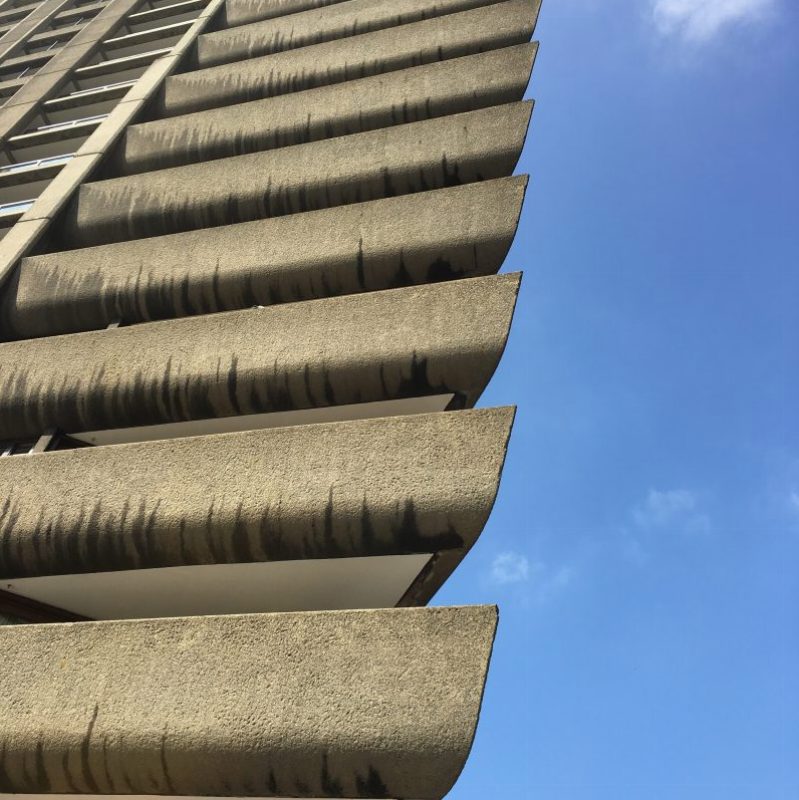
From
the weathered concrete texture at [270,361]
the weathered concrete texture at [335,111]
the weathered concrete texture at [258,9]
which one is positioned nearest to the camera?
the weathered concrete texture at [270,361]

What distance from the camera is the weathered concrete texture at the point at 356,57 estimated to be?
42.4 ft

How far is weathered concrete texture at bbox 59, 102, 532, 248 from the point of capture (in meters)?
9.93

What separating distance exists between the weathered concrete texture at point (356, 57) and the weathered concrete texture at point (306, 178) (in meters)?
3.31

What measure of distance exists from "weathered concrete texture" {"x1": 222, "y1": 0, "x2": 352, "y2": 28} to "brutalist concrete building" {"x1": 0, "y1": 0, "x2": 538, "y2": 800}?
3.86 metres

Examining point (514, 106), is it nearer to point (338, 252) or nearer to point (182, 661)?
point (338, 252)

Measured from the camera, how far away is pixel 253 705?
4.72 metres

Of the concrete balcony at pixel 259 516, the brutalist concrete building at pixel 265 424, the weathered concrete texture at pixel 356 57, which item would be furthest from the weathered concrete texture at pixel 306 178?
the concrete balcony at pixel 259 516

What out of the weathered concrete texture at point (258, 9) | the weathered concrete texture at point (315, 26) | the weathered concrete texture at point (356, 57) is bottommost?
the weathered concrete texture at point (356, 57)

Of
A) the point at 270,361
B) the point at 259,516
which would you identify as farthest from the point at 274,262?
the point at 259,516

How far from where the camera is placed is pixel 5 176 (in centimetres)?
1311

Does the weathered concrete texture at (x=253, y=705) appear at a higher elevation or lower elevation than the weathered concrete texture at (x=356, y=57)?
lower

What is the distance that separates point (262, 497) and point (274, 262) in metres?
3.79

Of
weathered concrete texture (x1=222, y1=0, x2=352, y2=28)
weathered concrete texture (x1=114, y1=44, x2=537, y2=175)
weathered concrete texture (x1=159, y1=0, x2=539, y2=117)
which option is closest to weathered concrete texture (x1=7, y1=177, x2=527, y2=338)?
weathered concrete texture (x1=114, y1=44, x2=537, y2=175)

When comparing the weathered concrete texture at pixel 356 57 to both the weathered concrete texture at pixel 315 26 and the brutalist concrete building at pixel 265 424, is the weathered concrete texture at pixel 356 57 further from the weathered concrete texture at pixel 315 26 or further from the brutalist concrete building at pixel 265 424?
the weathered concrete texture at pixel 315 26
